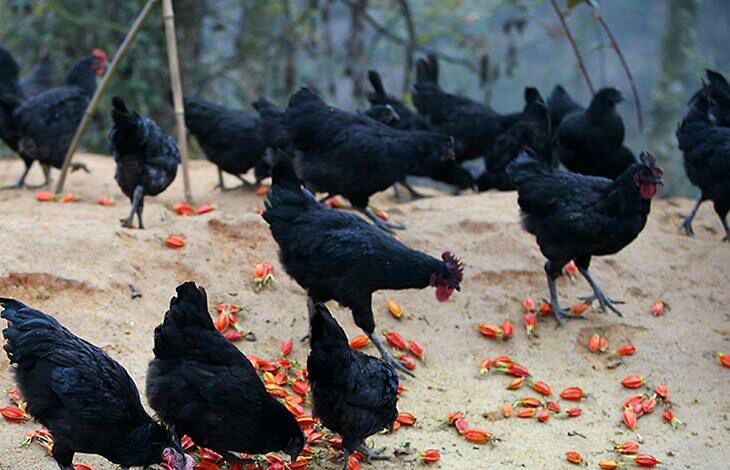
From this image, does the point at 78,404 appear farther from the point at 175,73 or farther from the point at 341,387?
the point at 175,73

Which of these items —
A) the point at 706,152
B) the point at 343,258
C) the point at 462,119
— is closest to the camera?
the point at 343,258

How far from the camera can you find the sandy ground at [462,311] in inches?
208

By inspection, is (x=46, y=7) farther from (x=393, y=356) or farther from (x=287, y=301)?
(x=393, y=356)

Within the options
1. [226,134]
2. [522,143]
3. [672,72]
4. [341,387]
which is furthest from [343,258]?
[672,72]

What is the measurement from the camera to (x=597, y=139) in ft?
28.3

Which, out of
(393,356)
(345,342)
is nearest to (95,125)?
(393,356)

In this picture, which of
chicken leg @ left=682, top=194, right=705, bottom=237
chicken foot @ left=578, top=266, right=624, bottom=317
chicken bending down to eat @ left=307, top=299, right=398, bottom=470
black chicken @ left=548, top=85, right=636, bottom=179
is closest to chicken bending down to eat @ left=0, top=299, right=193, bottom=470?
chicken bending down to eat @ left=307, top=299, right=398, bottom=470

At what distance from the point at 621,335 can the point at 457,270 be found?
180 cm

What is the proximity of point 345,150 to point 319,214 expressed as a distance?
171 centimetres

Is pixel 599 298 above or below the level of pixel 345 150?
below

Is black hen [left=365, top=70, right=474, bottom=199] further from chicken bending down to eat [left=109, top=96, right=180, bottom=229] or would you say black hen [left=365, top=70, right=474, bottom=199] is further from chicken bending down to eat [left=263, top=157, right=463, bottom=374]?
chicken bending down to eat [left=263, top=157, right=463, bottom=374]

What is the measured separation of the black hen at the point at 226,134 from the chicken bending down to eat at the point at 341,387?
4383 millimetres

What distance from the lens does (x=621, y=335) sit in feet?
21.5

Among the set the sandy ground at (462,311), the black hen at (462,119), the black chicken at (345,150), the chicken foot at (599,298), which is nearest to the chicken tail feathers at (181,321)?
the sandy ground at (462,311)
